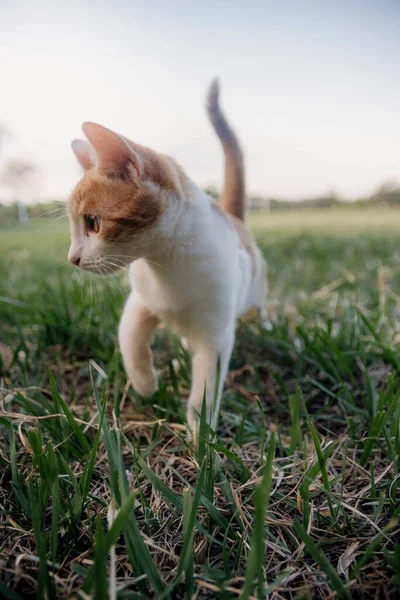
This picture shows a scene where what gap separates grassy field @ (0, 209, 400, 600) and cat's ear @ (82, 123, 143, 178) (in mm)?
408

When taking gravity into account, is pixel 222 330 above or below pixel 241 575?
above

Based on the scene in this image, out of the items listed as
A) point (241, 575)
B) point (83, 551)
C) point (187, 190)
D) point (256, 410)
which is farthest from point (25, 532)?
point (187, 190)

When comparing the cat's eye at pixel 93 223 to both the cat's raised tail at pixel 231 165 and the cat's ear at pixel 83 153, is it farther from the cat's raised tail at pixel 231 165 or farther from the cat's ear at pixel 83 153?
the cat's raised tail at pixel 231 165

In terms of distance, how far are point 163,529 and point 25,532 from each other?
19 cm

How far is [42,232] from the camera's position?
4969mm

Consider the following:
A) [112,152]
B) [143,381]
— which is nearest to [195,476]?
[143,381]

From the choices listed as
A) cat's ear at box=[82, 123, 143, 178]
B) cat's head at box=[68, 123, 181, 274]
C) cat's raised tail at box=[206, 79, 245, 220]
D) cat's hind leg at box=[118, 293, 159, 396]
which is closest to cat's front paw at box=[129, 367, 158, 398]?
cat's hind leg at box=[118, 293, 159, 396]

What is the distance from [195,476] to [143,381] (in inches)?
10.8

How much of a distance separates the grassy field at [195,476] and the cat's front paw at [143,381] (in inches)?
1.1

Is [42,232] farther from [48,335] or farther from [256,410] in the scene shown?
[256,410]

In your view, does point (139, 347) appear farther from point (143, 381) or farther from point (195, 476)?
point (195, 476)

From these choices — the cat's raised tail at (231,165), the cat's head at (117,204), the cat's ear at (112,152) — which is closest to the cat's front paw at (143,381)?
the cat's head at (117,204)

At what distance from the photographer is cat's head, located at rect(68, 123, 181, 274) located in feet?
2.62

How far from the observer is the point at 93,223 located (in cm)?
84
